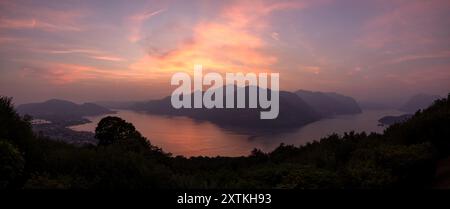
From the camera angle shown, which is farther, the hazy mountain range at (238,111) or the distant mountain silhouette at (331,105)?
the distant mountain silhouette at (331,105)

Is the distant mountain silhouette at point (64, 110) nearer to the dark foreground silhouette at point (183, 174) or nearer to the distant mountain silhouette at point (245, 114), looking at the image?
the distant mountain silhouette at point (245, 114)

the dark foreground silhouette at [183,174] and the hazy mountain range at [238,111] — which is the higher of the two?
the hazy mountain range at [238,111]

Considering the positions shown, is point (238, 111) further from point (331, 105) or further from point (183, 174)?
point (183, 174)

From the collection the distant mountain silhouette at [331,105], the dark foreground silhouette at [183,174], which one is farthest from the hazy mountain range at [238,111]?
the dark foreground silhouette at [183,174]

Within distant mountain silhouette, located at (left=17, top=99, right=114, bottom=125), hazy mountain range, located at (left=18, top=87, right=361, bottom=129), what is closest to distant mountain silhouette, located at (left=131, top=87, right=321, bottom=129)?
hazy mountain range, located at (left=18, top=87, right=361, bottom=129)
